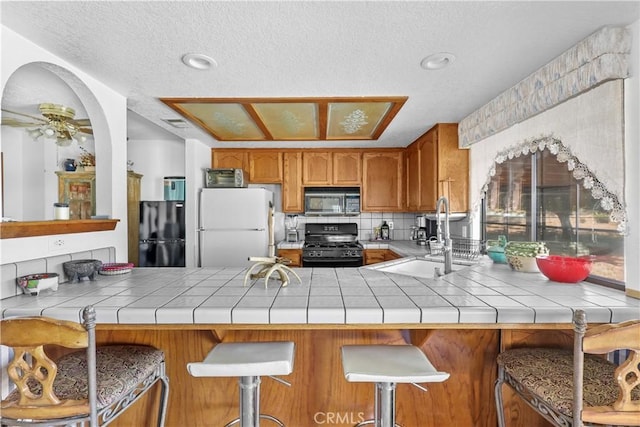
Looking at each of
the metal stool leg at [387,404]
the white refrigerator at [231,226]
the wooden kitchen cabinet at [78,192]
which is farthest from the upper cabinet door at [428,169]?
the wooden kitchen cabinet at [78,192]

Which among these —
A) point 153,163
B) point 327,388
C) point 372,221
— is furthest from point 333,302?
point 153,163

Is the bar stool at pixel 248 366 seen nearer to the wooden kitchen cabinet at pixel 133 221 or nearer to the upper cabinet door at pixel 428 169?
the upper cabinet door at pixel 428 169

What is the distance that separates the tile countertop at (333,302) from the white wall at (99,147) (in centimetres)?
27

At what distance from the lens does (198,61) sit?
5.49 feet

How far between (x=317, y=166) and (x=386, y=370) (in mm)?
3054

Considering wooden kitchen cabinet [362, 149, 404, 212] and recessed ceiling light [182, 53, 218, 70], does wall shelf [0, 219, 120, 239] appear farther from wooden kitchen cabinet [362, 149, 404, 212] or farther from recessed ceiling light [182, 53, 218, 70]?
wooden kitchen cabinet [362, 149, 404, 212]

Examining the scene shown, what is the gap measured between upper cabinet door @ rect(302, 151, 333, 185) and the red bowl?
2.63 metres

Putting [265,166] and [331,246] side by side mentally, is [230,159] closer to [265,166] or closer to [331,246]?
[265,166]

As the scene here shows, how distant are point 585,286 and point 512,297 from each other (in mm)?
556

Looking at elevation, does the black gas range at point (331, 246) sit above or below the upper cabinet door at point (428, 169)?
below

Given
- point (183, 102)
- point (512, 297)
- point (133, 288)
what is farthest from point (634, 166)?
point (183, 102)

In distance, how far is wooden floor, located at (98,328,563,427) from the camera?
1502 millimetres

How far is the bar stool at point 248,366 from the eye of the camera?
108cm

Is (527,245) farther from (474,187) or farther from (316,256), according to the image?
(316,256)
